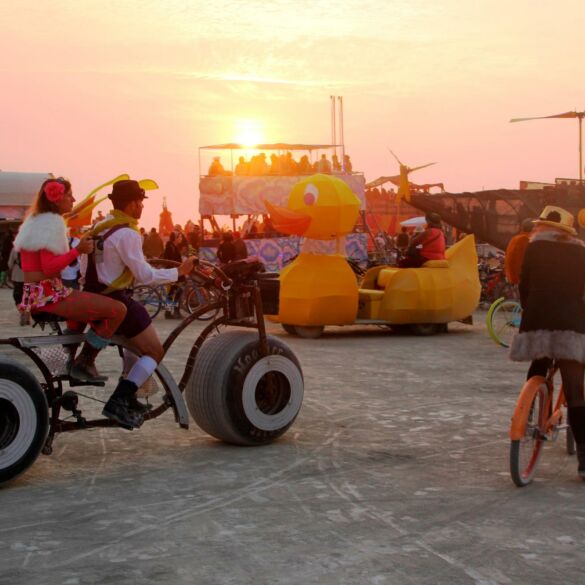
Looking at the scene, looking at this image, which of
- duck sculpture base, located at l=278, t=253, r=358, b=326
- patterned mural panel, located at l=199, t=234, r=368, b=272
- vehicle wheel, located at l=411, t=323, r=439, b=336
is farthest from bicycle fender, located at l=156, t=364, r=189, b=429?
patterned mural panel, located at l=199, t=234, r=368, b=272

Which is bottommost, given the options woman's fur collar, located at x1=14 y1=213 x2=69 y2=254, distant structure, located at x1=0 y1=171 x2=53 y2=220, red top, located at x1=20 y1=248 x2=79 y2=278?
red top, located at x1=20 y1=248 x2=79 y2=278

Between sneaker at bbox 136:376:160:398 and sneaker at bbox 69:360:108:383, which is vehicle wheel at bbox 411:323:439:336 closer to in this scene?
sneaker at bbox 136:376:160:398

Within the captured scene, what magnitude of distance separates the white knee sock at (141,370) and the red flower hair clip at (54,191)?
1.14m

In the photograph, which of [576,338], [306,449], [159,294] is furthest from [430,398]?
[159,294]

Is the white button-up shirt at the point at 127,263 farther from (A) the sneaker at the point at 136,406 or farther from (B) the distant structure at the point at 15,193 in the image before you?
(B) the distant structure at the point at 15,193

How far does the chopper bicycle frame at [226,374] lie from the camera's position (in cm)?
645

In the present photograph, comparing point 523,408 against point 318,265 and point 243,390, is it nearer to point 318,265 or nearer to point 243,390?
point 243,390

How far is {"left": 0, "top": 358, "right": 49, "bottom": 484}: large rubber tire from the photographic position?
5.92m

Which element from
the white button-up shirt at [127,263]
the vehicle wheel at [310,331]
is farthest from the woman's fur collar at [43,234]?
the vehicle wheel at [310,331]

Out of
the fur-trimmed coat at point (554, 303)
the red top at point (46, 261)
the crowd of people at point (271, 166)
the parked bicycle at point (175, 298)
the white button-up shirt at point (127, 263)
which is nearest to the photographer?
the fur-trimmed coat at point (554, 303)

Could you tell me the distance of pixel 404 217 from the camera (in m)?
54.8

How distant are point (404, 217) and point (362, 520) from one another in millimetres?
50089

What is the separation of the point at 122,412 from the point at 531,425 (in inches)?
99.4

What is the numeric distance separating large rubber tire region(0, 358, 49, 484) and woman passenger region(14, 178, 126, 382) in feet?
Result: 1.54
